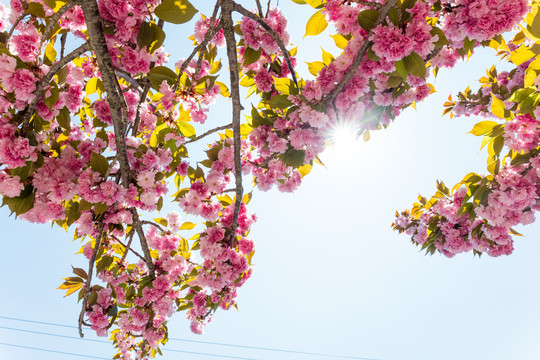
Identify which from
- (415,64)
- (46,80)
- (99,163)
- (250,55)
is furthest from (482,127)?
(46,80)

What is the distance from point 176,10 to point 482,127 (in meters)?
2.23

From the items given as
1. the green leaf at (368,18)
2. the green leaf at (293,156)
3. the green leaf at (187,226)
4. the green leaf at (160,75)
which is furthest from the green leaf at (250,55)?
the green leaf at (187,226)

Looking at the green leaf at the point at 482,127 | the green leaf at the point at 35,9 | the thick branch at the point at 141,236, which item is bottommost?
the thick branch at the point at 141,236

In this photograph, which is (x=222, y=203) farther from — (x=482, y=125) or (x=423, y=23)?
(x=482, y=125)

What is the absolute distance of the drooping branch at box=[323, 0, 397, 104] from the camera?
149 centimetres

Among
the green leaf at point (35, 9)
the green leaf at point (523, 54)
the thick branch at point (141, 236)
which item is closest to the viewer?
the green leaf at point (523, 54)

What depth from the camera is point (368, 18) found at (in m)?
1.53

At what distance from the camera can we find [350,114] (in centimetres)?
190

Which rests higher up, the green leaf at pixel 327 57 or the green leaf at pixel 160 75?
the green leaf at pixel 327 57

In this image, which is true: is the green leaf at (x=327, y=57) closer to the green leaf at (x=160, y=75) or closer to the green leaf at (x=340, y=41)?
the green leaf at (x=340, y=41)

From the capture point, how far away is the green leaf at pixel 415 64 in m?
1.53

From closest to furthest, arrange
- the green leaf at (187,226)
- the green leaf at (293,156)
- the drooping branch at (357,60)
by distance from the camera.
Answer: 1. the drooping branch at (357,60)
2. the green leaf at (293,156)
3. the green leaf at (187,226)

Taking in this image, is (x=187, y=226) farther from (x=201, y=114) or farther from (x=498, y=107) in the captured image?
(x=498, y=107)

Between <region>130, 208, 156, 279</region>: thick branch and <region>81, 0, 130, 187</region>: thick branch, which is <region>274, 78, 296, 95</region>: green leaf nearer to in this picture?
<region>81, 0, 130, 187</region>: thick branch
